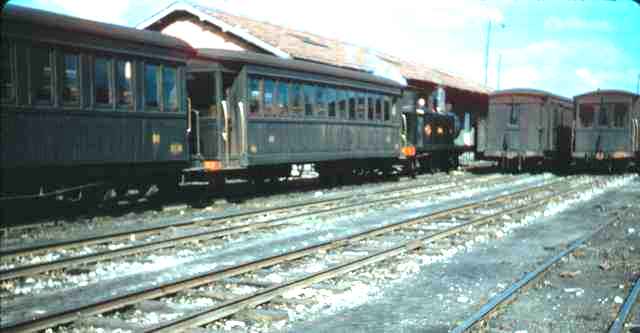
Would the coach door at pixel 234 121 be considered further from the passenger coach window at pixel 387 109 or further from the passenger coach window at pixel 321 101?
the passenger coach window at pixel 387 109

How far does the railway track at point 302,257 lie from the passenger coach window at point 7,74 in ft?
16.4

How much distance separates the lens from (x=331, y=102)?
16.4m

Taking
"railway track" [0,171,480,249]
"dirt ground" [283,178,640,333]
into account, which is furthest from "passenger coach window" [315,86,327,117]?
"dirt ground" [283,178,640,333]

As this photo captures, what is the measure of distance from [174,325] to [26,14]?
268 inches

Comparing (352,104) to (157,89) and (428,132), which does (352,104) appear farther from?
(157,89)

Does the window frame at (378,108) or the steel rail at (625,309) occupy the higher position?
the window frame at (378,108)

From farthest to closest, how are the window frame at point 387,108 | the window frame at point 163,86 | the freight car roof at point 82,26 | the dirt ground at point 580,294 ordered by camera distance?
the window frame at point 387,108 → the window frame at point 163,86 → the freight car roof at point 82,26 → the dirt ground at point 580,294

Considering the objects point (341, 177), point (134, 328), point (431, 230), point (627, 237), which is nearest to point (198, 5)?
point (341, 177)

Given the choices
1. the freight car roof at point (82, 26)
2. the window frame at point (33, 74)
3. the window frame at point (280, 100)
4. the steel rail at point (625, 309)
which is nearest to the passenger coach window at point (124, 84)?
the freight car roof at point (82, 26)

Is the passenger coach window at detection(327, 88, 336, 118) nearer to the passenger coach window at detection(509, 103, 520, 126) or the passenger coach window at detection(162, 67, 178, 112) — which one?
the passenger coach window at detection(162, 67, 178, 112)

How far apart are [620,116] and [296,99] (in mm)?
15195

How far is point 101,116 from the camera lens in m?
10.3

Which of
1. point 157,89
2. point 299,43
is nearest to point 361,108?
point 157,89

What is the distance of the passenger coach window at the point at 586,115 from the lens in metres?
23.6
